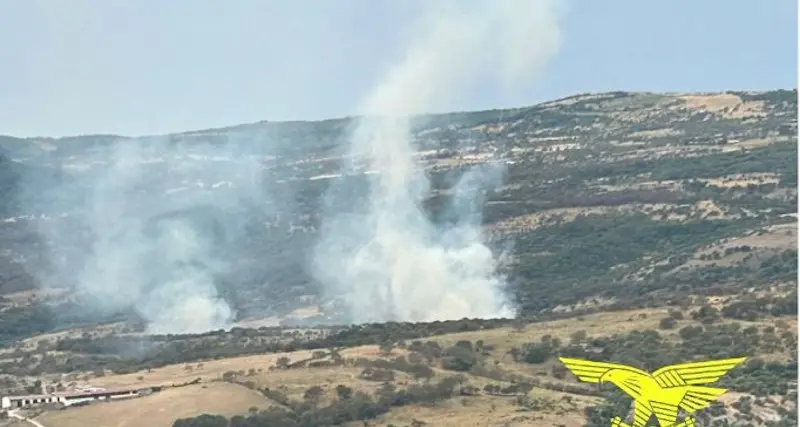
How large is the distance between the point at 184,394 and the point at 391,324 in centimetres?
3108

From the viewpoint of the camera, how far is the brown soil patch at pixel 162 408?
69812 millimetres

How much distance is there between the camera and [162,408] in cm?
7150

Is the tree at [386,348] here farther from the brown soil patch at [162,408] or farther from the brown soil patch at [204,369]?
the brown soil patch at [162,408]

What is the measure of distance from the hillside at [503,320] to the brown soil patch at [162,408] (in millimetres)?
231

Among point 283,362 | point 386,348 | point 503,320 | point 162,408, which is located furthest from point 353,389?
point 503,320

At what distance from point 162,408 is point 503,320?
116 ft

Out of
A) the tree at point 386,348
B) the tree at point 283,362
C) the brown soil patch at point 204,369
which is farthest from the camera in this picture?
the tree at point 386,348

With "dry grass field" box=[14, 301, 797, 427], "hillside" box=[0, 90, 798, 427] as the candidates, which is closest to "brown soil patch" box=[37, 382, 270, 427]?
"dry grass field" box=[14, 301, 797, 427]

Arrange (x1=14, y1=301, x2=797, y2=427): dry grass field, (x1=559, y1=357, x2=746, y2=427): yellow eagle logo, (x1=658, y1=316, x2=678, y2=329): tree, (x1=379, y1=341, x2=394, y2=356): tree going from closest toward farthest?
1. (x1=559, y1=357, x2=746, y2=427): yellow eagle logo
2. (x1=14, y1=301, x2=797, y2=427): dry grass field
3. (x1=379, y1=341, x2=394, y2=356): tree
4. (x1=658, y1=316, x2=678, y2=329): tree

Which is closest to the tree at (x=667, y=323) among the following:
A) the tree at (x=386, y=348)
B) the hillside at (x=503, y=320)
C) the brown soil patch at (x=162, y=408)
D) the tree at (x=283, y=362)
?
the hillside at (x=503, y=320)

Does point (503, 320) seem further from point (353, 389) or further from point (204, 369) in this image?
point (353, 389)

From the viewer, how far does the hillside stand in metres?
70.6

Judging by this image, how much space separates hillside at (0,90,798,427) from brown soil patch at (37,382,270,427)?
0.76 ft

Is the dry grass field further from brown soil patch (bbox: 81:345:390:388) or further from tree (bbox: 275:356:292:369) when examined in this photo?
tree (bbox: 275:356:292:369)
